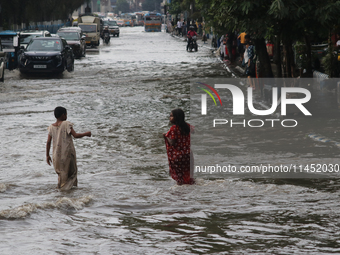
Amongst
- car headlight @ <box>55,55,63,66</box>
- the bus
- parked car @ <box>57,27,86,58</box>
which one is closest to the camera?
car headlight @ <box>55,55,63,66</box>

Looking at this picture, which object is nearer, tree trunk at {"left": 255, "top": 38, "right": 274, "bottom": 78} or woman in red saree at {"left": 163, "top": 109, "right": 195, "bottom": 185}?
woman in red saree at {"left": 163, "top": 109, "right": 195, "bottom": 185}

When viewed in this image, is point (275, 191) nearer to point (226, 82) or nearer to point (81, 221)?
point (81, 221)

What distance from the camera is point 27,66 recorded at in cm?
2441

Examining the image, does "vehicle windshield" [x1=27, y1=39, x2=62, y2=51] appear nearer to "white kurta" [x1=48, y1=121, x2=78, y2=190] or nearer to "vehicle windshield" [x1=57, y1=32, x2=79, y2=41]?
"vehicle windshield" [x1=57, y1=32, x2=79, y2=41]

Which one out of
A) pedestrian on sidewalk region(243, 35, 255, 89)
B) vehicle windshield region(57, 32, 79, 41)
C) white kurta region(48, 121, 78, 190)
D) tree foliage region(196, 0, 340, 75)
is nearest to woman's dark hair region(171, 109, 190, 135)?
white kurta region(48, 121, 78, 190)

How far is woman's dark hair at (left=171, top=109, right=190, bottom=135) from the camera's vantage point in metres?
7.98

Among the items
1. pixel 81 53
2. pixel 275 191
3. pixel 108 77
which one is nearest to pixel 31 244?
pixel 275 191

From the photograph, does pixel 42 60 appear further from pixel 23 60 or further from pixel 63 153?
pixel 63 153


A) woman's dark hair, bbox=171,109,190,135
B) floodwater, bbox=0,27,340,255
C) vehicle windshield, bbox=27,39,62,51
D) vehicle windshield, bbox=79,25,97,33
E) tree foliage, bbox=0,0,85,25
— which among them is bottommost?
floodwater, bbox=0,27,340,255

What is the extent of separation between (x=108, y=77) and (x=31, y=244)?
18.4 m

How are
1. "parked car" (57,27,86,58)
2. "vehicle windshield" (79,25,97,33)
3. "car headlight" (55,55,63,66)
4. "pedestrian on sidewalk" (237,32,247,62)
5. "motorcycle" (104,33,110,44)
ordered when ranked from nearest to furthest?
"pedestrian on sidewalk" (237,32,247,62), "car headlight" (55,55,63,66), "parked car" (57,27,86,58), "vehicle windshield" (79,25,97,33), "motorcycle" (104,33,110,44)

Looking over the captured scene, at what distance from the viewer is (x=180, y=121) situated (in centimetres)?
802

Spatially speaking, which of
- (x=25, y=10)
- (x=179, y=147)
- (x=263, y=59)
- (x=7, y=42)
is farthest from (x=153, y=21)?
(x=179, y=147)

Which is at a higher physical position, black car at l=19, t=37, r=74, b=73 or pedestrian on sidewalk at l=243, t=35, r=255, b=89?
pedestrian on sidewalk at l=243, t=35, r=255, b=89
